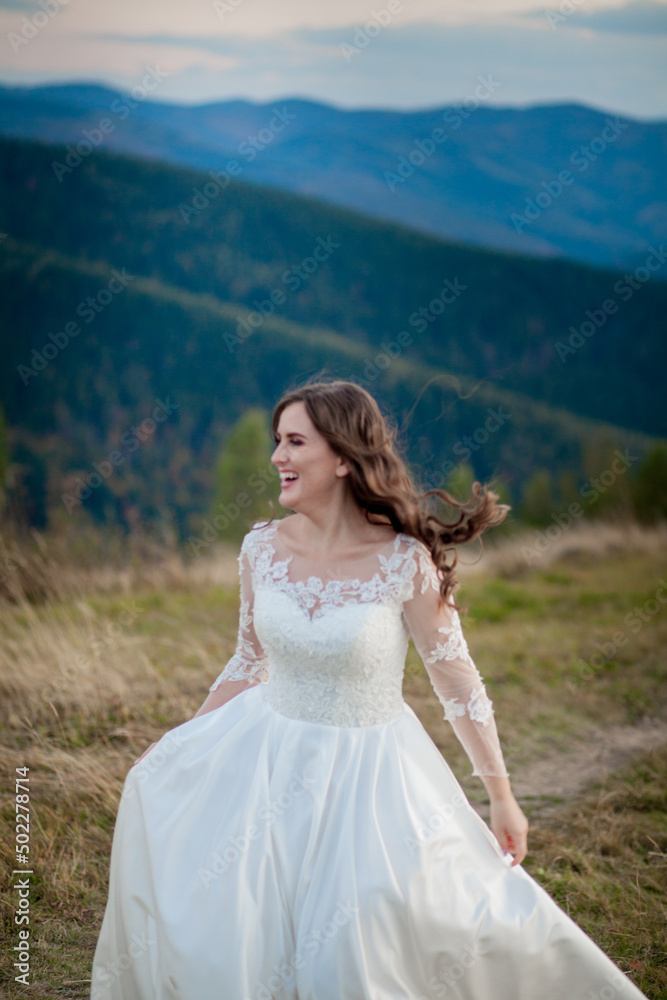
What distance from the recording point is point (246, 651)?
2.48 metres

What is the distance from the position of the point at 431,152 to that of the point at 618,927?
8311cm

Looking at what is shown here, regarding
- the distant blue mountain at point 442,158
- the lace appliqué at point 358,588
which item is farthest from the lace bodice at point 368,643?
the distant blue mountain at point 442,158

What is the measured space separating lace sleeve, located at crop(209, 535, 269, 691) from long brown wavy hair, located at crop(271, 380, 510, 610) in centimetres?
44

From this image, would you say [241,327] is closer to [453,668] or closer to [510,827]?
[453,668]

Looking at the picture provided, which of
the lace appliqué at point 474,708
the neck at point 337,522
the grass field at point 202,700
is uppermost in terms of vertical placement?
the neck at point 337,522

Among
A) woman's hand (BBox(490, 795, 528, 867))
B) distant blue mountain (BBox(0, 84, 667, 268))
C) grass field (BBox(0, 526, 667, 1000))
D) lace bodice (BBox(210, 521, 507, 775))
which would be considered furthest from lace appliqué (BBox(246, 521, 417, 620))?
distant blue mountain (BBox(0, 84, 667, 268))

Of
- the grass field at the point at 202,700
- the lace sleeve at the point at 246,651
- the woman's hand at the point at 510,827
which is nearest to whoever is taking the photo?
the woman's hand at the point at 510,827

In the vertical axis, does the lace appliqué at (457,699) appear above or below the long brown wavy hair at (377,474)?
below

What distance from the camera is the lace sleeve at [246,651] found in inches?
96.2

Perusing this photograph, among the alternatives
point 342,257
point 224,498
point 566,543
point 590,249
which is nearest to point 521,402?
point 590,249

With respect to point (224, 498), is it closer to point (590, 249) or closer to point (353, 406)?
point (353, 406)

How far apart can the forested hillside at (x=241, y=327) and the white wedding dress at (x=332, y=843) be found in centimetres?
4848

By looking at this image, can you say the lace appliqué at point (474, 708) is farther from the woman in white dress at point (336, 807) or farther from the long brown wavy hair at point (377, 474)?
the long brown wavy hair at point (377, 474)

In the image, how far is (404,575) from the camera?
2.17m
